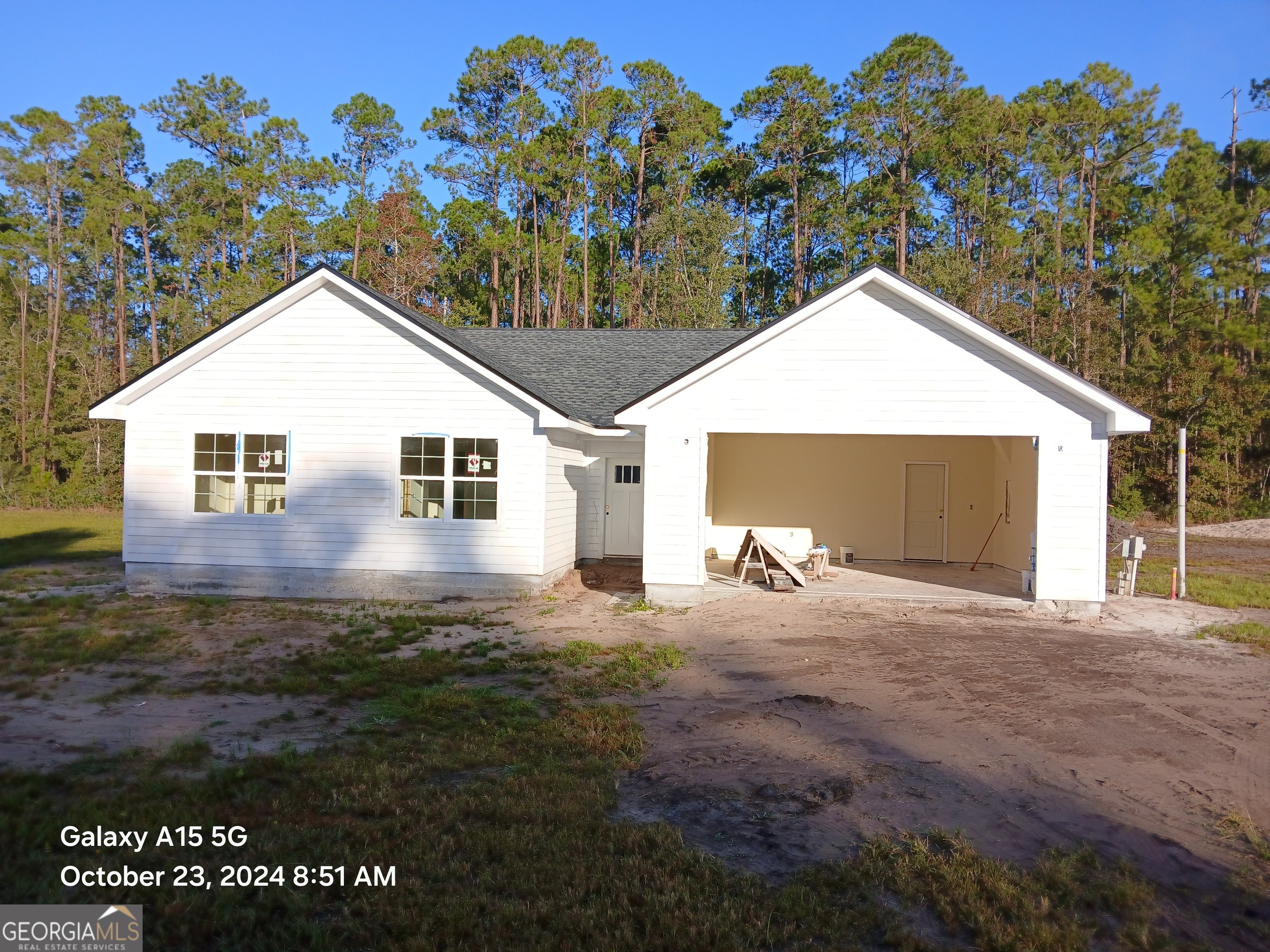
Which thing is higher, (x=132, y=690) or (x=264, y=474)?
(x=264, y=474)

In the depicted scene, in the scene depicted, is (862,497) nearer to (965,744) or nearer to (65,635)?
(965,744)

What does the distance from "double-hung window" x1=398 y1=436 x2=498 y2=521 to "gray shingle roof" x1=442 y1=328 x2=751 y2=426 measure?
138 centimetres

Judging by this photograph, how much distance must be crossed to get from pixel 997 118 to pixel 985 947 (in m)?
39.9

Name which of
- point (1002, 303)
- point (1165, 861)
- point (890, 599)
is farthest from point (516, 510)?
point (1002, 303)

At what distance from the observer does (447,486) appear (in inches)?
498

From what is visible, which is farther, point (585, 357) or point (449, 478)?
point (585, 357)

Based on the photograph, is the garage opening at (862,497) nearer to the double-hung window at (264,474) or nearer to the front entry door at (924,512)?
the front entry door at (924,512)

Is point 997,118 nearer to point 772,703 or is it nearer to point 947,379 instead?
point 947,379

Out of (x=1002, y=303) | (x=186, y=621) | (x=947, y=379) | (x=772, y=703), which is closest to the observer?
(x=772, y=703)

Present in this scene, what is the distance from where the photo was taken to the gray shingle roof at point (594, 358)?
15.0 metres

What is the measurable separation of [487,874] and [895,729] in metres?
3.79

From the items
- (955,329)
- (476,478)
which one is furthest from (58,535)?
(955,329)

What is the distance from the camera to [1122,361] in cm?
3409

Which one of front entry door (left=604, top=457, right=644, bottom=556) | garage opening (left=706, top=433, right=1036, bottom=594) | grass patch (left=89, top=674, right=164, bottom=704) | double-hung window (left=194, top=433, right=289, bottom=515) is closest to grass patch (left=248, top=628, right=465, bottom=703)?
grass patch (left=89, top=674, right=164, bottom=704)
